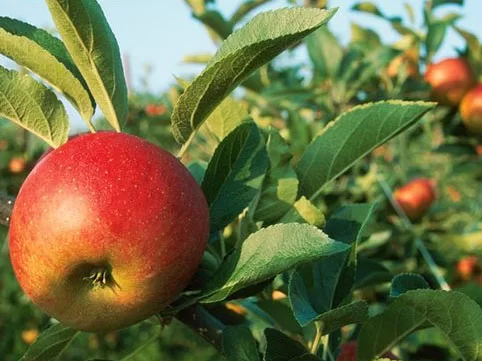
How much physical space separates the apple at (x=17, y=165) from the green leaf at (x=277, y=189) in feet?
6.65

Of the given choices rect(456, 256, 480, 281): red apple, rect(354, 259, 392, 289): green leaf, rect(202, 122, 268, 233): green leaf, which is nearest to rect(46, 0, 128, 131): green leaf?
rect(202, 122, 268, 233): green leaf

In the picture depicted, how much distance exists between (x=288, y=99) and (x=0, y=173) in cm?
136

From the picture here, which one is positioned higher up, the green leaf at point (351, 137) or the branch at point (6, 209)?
the branch at point (6, 209)

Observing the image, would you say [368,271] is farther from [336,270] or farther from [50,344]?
[50,344]

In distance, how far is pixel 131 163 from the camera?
62 centimetres

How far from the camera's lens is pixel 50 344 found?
2.44 ft

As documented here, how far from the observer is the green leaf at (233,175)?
75 cm

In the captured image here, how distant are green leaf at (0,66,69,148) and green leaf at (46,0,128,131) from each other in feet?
0.14

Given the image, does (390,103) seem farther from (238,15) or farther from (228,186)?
(238,15)

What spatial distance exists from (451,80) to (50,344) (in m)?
1.34

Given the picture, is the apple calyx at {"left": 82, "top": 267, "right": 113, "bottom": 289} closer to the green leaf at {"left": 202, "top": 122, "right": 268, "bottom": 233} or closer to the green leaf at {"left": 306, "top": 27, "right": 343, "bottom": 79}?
the green leaf at {"left": 202, "top": 122, "right": 268, "bottom": 233}

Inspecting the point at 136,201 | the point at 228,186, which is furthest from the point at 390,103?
the point at 136,201

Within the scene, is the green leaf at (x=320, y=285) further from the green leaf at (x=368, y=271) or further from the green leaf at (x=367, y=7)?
the green leaf at (x=367, y=7)

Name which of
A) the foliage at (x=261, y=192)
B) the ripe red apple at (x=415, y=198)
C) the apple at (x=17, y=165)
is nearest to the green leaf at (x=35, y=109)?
the foliage at (x=261, y=192)
